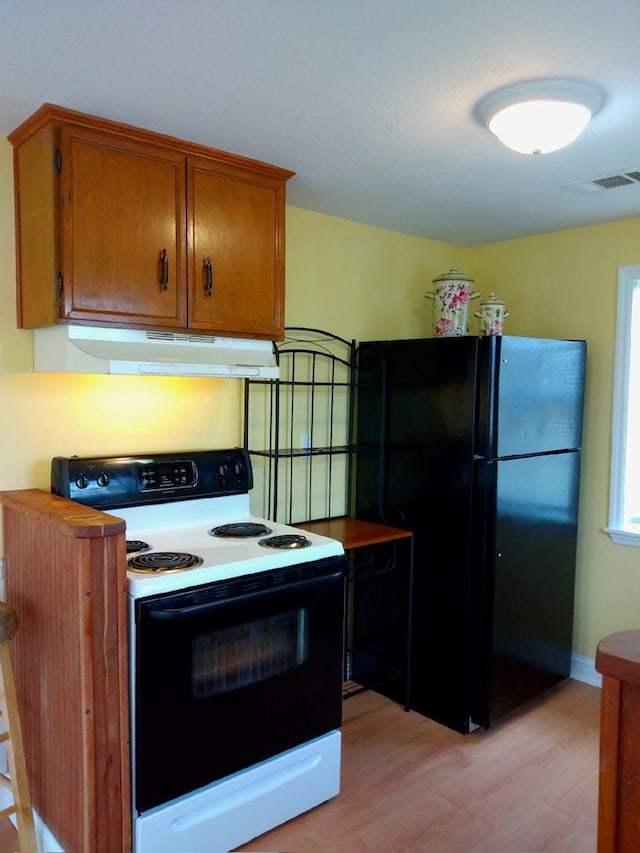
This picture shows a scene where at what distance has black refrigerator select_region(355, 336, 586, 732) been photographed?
8.40 feet

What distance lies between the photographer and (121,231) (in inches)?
77.0

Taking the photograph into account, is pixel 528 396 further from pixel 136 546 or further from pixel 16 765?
pixel 16 765

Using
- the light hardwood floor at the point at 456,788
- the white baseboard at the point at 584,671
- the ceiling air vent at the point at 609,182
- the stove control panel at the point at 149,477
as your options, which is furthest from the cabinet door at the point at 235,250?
the white baseboard at the point at 584,671

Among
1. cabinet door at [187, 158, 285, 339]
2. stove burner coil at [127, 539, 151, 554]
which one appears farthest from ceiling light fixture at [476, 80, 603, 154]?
stove burner coil at [127, 539, 151, 554]

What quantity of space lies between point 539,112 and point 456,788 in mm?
2216

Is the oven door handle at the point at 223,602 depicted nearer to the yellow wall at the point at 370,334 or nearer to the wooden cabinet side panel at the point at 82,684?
the wooden cabinet side panel at the point at 82,684

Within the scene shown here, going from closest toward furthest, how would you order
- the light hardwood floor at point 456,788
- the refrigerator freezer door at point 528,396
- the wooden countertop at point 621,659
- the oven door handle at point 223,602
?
the wooden countertop at point 621,659 < the oven door handle at point 223,602 < the light hardwood floor at point 456,788 < the refrigerator freezer door at point 528,396

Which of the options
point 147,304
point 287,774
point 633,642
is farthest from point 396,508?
point 633,642

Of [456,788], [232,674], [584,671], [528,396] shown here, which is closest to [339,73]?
[528,396]

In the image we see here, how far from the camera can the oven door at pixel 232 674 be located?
1.72 metres

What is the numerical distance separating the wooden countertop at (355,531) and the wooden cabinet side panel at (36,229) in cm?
138

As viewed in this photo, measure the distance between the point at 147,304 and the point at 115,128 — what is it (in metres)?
0.53

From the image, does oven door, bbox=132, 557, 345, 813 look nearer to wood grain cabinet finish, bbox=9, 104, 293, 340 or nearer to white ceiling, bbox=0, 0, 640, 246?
wood grain cabinet finish, bbox=9, 104, 293, 340

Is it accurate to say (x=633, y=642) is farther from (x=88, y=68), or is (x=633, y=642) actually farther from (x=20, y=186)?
(x=20, y=186)
